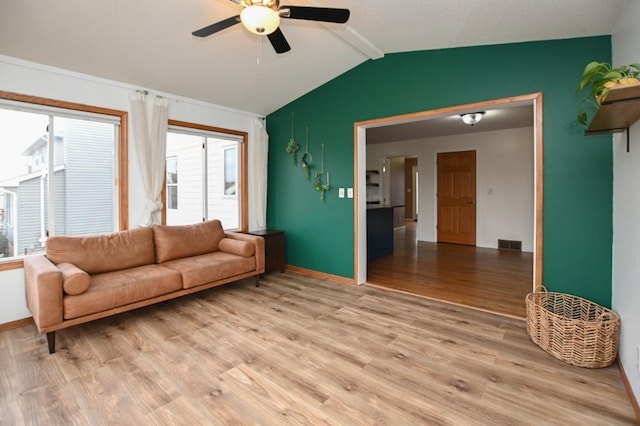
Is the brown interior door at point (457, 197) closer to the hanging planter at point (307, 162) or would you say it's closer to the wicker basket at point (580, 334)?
the hanging planter at point (307, 162)

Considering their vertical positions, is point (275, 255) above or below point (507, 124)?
below

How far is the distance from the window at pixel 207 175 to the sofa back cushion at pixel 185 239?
0.52 metres

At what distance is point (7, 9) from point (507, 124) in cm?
689

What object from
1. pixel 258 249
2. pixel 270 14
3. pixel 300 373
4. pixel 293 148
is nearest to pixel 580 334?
pixel 300 373

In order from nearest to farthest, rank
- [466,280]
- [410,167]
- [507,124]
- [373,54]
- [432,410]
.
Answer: [432,410] → [373,54] → [466,280] → [507,124] → [410,167]

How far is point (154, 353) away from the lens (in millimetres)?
2363

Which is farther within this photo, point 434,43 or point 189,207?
point 189,207

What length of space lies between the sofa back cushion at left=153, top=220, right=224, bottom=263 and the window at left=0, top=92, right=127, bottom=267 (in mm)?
496

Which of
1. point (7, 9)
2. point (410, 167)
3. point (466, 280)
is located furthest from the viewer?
point (410, 167)

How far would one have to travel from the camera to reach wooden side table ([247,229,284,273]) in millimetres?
4438

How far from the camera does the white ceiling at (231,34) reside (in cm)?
240

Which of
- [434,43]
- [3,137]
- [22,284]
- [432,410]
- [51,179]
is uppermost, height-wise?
[434,43]

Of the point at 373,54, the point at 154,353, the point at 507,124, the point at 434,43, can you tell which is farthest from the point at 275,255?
the point at 507,124

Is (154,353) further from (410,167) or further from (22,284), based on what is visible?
(410,167)
